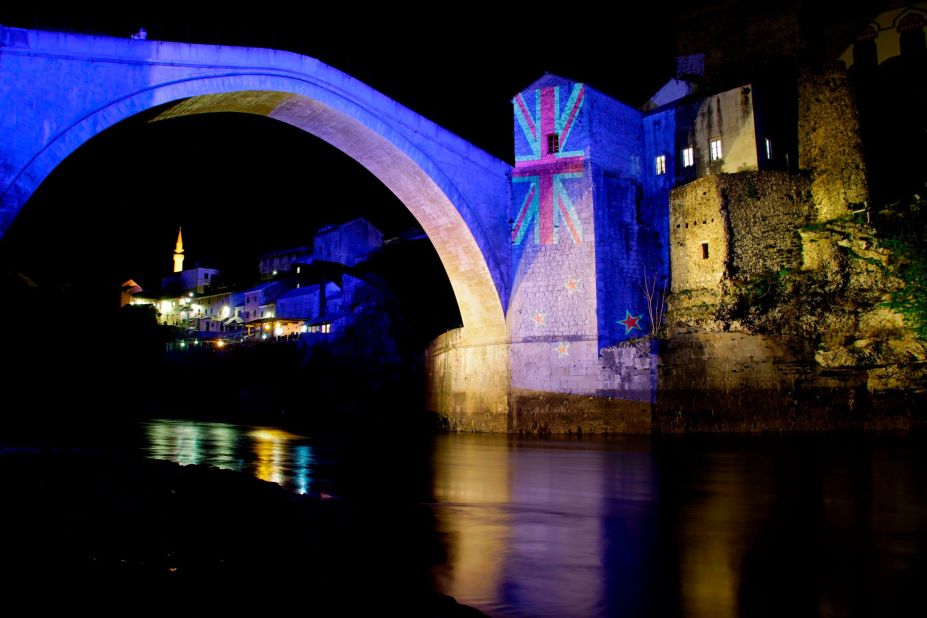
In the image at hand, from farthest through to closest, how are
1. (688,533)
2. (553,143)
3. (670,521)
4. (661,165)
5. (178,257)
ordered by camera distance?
(178,257), (661,165), (553,143), (670,521), (688,533)

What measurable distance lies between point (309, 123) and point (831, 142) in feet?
45.4

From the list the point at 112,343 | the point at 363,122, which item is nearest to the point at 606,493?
the point at 363,122

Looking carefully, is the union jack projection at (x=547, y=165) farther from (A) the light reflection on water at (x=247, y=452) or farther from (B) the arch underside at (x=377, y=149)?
(A) the light reflection on water at (x=247, y=452)

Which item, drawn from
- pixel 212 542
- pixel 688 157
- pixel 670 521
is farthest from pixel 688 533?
pixel 688 157

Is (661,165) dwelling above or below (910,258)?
above

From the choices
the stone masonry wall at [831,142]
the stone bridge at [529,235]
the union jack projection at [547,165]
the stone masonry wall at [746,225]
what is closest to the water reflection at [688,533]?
the stone bridge at [529,235]

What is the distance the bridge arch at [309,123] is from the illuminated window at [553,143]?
1312 mm

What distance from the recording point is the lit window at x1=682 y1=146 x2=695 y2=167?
2086cm

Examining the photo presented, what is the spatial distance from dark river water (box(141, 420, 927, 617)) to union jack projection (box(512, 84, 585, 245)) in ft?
19.9

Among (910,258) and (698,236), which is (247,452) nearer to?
(698,236)

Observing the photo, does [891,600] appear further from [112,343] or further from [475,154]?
[112,343]

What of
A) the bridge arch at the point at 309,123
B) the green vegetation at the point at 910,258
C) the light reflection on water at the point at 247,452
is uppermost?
the bridge arch at the point at 309,123

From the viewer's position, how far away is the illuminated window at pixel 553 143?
18250 millimetres

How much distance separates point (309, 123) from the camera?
16.1 m
